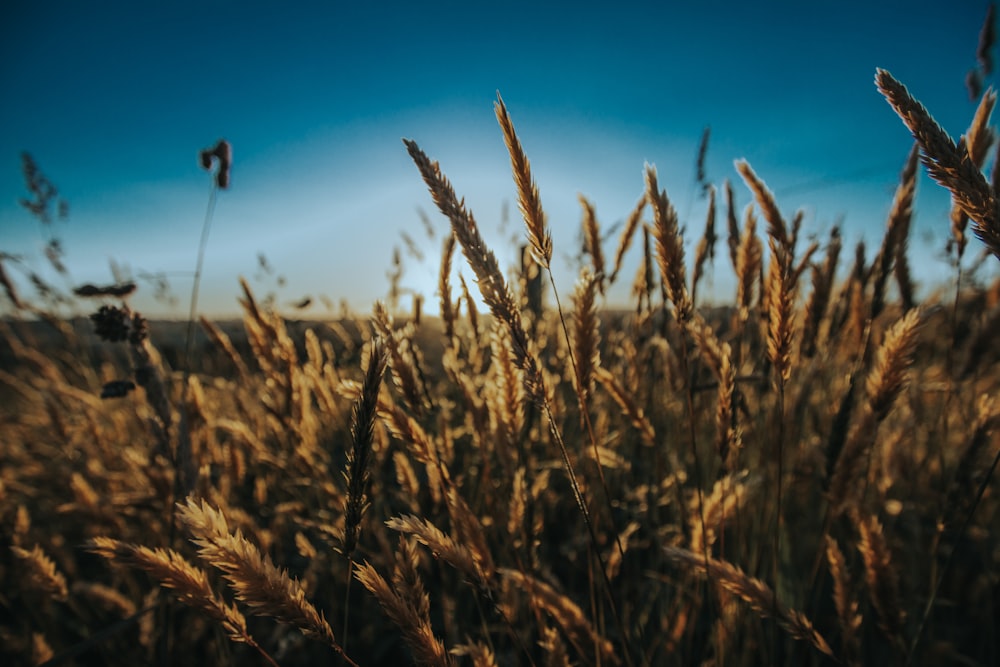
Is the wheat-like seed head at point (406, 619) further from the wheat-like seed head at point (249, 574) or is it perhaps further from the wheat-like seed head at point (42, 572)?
the wheat-like seed head at point (42, 572)

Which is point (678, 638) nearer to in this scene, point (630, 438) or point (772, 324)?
point (772, 324)

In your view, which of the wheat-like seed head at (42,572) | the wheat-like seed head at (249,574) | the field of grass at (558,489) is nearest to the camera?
the wheat-like seed head at (249,574)

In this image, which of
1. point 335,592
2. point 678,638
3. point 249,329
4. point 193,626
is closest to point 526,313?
point 249,329

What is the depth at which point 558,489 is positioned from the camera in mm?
2447

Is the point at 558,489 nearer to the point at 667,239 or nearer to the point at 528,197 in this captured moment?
the point at 667,239

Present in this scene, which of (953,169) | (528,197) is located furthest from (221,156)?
(953,169)

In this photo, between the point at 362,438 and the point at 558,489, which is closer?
the point at 362,438

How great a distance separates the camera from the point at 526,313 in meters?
1.86

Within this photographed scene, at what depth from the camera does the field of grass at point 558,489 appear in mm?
743

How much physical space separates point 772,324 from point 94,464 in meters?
3.23

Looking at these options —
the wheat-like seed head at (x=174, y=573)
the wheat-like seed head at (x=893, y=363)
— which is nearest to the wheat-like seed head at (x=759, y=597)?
the wheat-like seed head at (x=893, y=363)

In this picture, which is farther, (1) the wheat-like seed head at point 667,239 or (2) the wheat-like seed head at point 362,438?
(1) the wheat-like seed head at point 667,239

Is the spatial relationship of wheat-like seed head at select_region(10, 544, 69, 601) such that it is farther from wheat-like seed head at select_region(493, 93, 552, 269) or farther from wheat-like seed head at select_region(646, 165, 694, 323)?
wheat-like seed head at select_region(646, 165, 694, 323)

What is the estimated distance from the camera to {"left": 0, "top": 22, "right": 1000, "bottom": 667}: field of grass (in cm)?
74
